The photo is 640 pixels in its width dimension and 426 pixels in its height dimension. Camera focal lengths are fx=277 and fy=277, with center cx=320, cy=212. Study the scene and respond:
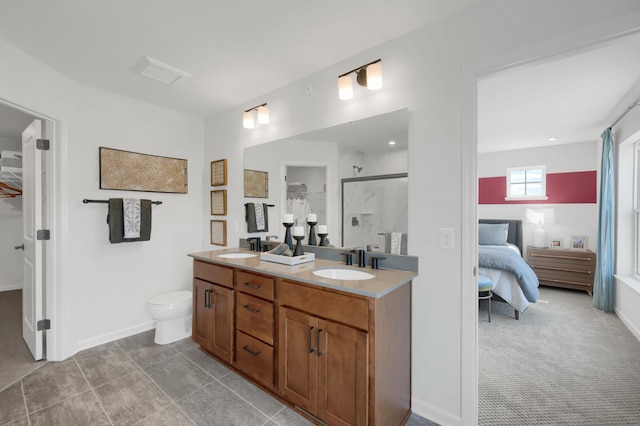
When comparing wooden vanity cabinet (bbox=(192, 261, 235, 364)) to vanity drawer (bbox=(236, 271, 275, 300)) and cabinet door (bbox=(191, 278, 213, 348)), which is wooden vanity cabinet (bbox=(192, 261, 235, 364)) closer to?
cabinet door (bbox=(191, 278, 213, 348))

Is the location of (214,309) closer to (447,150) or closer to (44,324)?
(44,324)

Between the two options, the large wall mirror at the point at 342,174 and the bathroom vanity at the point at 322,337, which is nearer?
the bathroom vanity at the point at 322,337

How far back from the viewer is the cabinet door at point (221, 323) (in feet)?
7.04

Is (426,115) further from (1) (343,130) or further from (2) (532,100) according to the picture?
(2) (532,100)

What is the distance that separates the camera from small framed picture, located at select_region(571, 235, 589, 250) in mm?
4617

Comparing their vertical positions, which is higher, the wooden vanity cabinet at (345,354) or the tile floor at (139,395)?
the wooden vanity cabinet at (345,354)

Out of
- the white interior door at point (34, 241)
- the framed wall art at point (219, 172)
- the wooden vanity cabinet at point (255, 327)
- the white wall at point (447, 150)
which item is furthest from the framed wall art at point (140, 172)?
the white wall at point (447, 150)

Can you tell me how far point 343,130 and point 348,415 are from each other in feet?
6.03

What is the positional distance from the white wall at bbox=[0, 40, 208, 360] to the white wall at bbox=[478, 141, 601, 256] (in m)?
5.38

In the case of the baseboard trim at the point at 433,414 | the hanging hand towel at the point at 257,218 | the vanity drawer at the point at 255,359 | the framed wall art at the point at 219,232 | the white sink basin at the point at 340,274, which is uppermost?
the hanging hand towel at the point at 257,218

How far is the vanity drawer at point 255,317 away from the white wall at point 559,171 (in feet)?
17.1

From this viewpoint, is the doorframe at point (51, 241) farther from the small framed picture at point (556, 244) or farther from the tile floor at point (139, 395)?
the small framed picture at point (556, 244)

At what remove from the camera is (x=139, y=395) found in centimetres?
192

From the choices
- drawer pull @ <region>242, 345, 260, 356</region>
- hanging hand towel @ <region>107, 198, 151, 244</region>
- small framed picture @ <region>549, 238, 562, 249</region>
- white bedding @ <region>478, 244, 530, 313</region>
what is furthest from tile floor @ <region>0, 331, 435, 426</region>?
small framed picture @ <region>549, 238, 562, 249</region>
